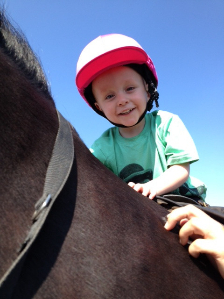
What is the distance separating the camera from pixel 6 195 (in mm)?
866

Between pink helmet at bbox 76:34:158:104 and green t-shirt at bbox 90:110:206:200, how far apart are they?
0.53 metres

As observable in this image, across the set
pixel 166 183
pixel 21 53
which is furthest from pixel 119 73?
pixel 21 53

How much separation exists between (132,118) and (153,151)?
0.30 m

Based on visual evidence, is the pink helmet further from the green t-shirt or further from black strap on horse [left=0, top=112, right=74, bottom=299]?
black strap on horse [left=0, top=112, right=74, bottom=299]

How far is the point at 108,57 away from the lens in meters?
2.23

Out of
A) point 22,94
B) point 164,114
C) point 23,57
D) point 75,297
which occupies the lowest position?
point 75,297

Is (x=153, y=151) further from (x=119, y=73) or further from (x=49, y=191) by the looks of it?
(x=49, y=191)

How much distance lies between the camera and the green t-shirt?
2197 mm

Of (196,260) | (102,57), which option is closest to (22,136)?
(196,260)

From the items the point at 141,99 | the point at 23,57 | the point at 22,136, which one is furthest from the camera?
the point at 141,99

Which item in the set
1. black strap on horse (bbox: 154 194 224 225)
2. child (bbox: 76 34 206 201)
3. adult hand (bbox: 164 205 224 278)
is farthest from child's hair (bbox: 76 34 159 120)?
adult hand (bbox: 164 205 224 278)

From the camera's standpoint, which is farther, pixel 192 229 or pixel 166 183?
pixel 166 183

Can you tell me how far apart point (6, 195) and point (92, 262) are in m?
0.32

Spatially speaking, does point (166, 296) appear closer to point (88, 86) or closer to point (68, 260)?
point (68, 260)
